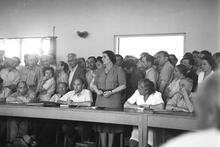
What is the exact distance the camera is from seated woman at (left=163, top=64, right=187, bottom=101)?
13.1 feet

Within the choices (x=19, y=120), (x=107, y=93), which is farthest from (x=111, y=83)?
(x=19, y=120)

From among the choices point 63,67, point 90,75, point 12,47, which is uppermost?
point 12,47

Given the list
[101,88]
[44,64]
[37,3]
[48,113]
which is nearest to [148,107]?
[101,88]

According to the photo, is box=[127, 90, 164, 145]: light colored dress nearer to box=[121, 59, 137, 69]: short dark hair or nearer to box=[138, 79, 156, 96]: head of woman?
box=[138, 79, 156, 96]: head of woman

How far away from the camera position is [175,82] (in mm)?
4094

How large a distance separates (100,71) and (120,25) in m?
2.65

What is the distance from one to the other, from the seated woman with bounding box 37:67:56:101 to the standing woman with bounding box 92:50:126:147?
82 centimetres

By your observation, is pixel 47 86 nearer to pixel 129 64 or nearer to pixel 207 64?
pixel 129 64

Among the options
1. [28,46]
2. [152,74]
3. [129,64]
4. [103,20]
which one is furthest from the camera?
[28,46]

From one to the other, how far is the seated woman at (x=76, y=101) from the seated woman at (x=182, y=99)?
1045 mm

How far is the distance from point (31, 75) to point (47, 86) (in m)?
0.68

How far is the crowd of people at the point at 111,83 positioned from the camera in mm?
3816

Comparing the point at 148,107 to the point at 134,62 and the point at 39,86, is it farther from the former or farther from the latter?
the point at 39,86

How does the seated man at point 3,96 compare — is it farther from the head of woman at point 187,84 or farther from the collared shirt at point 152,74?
the head of woman at point 187,84
